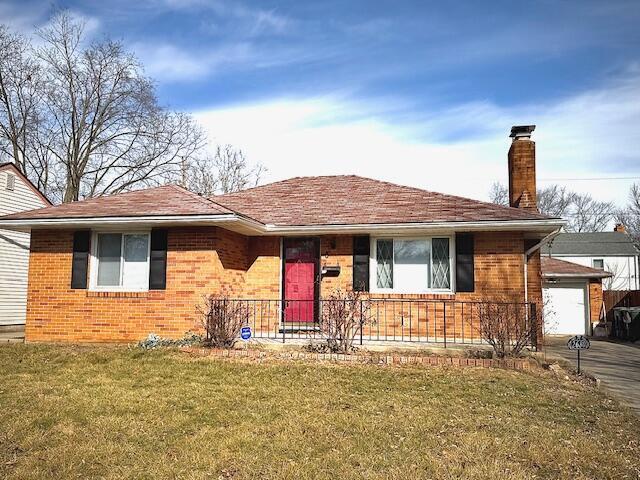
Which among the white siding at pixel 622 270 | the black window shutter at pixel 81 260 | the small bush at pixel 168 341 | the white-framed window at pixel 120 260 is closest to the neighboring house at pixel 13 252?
the black window shutter at pixel 81 260

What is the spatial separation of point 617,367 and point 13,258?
691 inches

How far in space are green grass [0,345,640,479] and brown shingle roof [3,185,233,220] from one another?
11.6 feet

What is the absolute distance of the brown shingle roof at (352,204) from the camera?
37.9ft

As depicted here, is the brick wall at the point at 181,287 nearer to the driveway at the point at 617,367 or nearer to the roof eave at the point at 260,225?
the roof eave at the point at 260,225

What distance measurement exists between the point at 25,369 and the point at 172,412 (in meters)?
3.88

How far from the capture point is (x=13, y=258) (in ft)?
55.9

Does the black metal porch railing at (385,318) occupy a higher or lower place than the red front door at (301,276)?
lower

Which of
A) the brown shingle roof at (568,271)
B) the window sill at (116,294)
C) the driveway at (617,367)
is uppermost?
the brown shingle roof at (568,271)

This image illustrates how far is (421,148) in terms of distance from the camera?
19.3 m

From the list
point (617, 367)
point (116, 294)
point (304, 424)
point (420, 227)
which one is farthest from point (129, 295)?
point (617, 367)

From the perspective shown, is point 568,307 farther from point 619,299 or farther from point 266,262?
point 266,262

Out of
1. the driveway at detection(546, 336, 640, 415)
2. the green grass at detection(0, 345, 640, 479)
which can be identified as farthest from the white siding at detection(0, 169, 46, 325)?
the driveway at detection(546, 336, 640, 415)

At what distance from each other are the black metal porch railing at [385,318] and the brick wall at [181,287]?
0.19ft

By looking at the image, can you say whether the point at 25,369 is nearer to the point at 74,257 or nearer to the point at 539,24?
the point at 74,257
